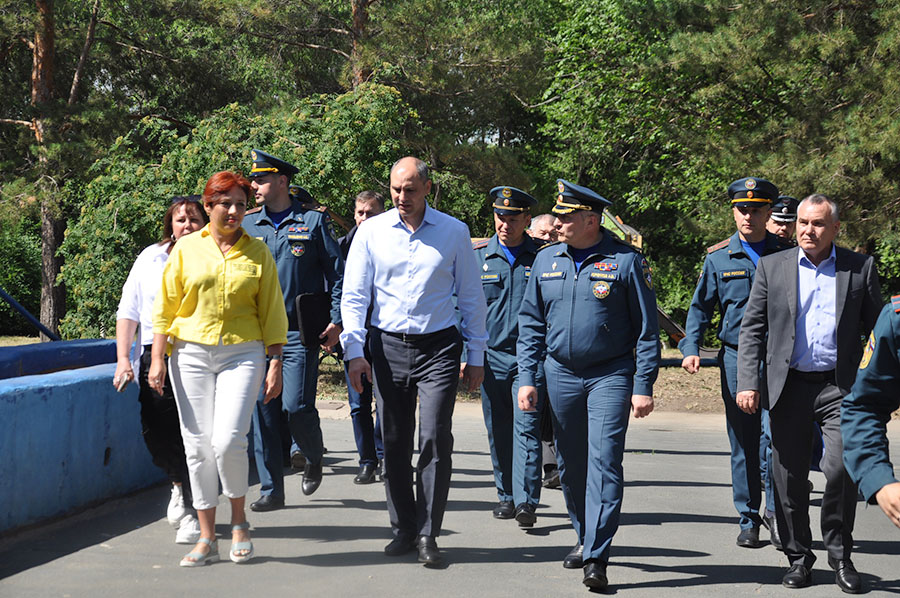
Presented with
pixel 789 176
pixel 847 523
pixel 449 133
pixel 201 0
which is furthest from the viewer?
pixel 449 133

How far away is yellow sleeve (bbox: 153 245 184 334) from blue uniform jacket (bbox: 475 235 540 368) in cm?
226

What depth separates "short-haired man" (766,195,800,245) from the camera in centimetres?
743

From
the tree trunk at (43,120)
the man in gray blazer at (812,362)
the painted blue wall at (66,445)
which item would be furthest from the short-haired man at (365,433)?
the tree trunk at (43,120)

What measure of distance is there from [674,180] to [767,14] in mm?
9751

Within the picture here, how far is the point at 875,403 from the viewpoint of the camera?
3049 mm

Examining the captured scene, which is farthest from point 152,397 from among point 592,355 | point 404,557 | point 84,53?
point 84,53

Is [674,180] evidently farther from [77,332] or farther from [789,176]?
[77,332]

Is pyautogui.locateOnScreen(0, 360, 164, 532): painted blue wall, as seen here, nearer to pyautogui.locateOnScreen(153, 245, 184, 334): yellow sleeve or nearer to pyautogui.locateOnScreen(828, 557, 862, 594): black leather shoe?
pyautogui.locateOnScreen(153, 245, 184, 334): yellow sleeve

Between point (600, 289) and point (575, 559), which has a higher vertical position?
point (600, 289)

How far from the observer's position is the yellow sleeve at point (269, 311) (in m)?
5.40

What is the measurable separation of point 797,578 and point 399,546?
6.77 ft

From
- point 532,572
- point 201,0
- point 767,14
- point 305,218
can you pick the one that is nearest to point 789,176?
point 767,14

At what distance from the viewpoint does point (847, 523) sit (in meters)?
5.21

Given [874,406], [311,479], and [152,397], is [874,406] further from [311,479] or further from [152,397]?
[311,479]
